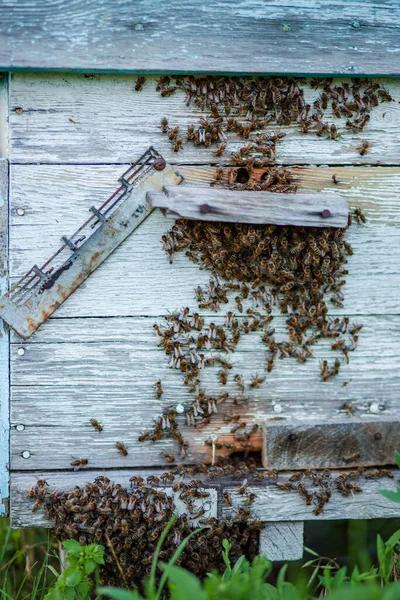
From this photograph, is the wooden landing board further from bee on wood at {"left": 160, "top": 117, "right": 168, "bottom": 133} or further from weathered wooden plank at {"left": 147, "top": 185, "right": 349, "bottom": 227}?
bee on wood at {"left": 160, "top": 117, "right": 168, "bottom": 133}

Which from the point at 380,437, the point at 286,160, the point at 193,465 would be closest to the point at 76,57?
the point at 286,160

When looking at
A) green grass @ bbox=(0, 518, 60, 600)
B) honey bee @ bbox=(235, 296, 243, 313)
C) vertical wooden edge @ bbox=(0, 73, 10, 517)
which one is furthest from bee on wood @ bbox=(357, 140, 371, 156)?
green grass @ bbox=(0, 518, 60, 600)

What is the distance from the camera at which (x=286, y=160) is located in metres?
3.77

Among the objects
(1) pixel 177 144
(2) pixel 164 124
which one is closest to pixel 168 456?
(1) pixel 177 144

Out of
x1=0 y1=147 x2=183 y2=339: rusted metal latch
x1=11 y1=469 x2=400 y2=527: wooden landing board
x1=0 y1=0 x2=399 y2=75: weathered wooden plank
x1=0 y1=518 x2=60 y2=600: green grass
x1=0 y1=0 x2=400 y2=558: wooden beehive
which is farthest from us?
x1=0 y1=518 x2=60 y2=600: green grass

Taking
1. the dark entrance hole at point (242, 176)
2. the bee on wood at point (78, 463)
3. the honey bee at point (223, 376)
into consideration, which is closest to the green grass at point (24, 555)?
the bee on wood at point (78, 463)

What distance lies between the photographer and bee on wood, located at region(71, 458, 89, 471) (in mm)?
3832

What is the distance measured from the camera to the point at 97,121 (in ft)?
11.8

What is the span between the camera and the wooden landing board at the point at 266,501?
3748 millimetres

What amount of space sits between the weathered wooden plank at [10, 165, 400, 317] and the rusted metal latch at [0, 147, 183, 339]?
0.20 feet

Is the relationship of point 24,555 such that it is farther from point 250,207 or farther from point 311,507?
point 250,207

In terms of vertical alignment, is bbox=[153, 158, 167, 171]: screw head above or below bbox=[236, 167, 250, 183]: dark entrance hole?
above

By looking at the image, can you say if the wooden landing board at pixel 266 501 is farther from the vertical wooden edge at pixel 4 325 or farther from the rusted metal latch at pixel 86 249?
the rusted metal latch at pixel 86 249

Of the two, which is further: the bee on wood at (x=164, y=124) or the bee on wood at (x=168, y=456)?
the bee on wood at (x=168, y=456)
